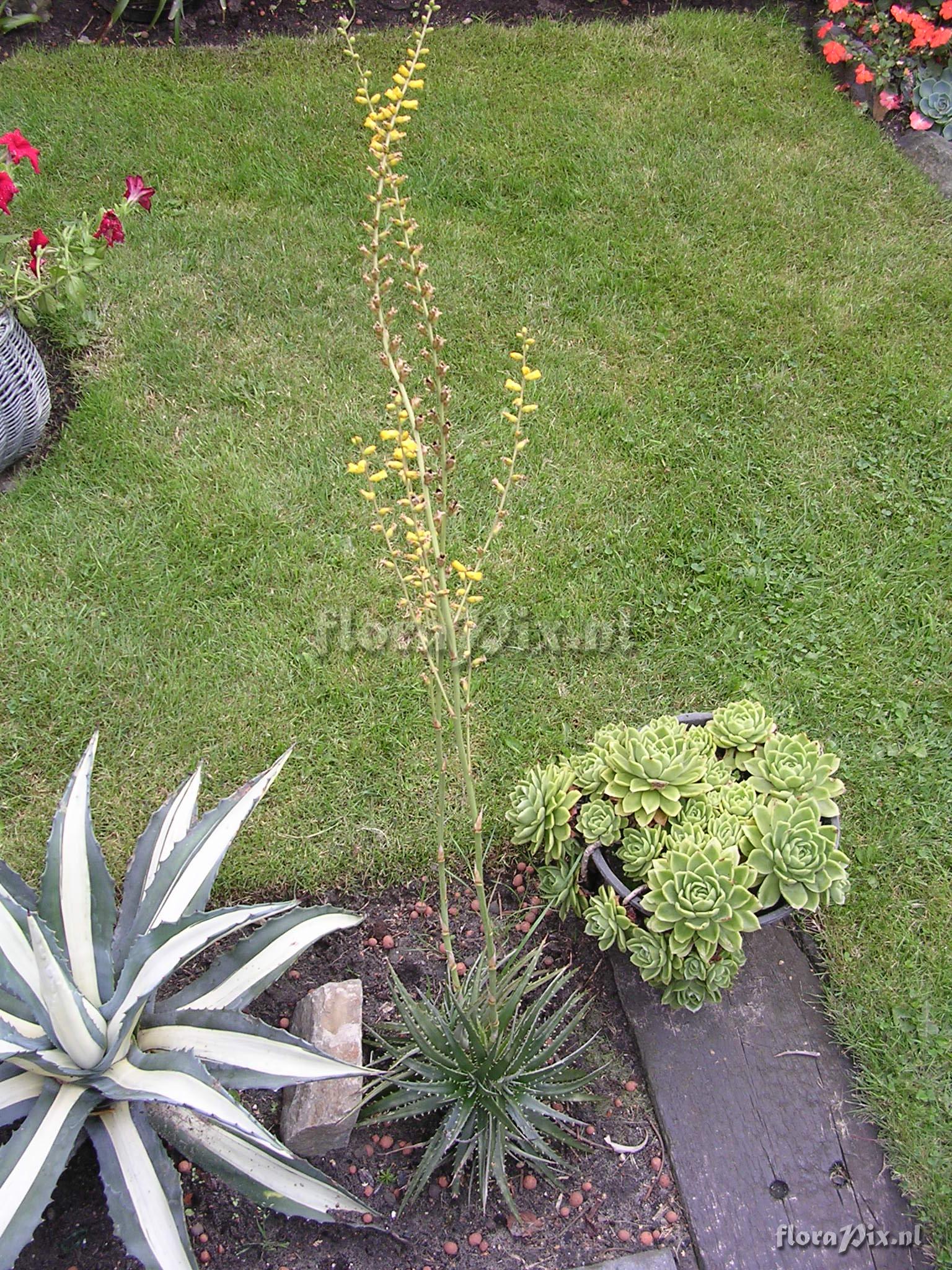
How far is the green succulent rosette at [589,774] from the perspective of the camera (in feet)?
7.52

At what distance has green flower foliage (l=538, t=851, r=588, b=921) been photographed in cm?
229

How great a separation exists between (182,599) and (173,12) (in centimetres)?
358

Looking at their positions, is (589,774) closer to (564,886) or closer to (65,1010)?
(564,886)

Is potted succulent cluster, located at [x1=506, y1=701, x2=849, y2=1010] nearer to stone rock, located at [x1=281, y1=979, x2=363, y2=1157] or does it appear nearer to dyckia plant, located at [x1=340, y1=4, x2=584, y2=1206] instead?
dyckia plant, located at [x1=340, y1=4, x2=584, y2=1206]

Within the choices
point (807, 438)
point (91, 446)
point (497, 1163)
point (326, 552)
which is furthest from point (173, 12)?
point (497, 1163)

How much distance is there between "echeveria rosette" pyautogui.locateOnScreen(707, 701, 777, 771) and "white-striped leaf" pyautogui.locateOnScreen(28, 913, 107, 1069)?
149 centimetres

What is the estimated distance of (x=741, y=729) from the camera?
7.75 feet

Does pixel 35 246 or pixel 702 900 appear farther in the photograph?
pixel 35 246

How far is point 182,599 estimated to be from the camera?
305 centimetres

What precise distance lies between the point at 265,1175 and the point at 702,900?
38.8 inches

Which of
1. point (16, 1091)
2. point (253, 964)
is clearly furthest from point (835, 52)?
point (16, 1091)

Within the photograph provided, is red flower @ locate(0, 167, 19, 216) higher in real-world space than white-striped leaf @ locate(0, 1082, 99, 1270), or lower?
higher

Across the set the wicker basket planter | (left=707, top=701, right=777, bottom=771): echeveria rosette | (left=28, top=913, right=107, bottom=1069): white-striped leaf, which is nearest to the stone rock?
(left=28, top=913, right=107, bottom=1069): white-striped leaf

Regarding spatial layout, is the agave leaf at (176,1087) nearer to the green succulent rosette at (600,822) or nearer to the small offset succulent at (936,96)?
the green succulent rosette at (600,822)
